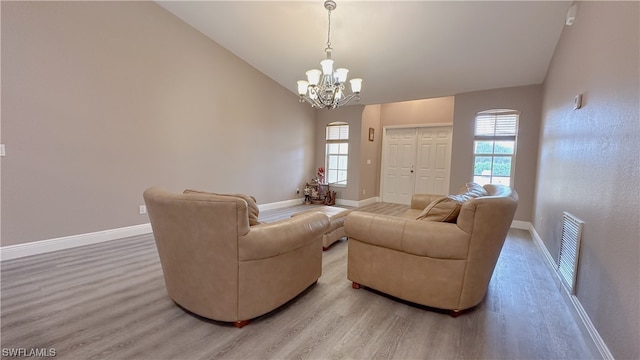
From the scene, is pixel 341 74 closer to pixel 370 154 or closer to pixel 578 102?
pixel 578 102

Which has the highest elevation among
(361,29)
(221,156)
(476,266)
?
(361,29)

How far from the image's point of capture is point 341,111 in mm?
6680

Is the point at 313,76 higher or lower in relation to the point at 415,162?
higher

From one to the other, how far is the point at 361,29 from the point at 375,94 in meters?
1.98

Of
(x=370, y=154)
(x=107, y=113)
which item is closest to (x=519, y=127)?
(x=370, y=154)

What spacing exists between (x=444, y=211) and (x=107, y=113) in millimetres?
4169

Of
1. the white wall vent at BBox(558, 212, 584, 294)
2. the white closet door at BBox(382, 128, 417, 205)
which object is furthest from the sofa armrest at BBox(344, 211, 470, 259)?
the white closet door at BBox(382, 128, 417, 205)

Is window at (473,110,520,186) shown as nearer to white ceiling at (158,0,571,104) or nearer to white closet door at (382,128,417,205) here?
white ceiling at (158,0,571,104)

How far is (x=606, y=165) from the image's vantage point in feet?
5.58

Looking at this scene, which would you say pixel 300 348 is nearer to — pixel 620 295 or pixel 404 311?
pixel 404 311

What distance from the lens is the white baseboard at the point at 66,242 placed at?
286 centimetres

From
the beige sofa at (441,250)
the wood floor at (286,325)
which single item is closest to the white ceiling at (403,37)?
the beige sofa at (441,250)

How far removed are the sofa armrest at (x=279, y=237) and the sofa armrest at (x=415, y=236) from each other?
0.39 m

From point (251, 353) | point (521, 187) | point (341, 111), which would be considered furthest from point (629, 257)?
point (341, 111)
